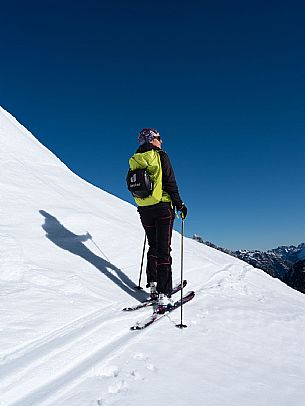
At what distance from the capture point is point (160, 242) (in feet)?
20.3

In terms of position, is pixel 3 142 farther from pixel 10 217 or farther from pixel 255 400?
pixel 255 400

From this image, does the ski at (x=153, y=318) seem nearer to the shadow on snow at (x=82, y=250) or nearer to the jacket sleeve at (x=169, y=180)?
the shadow on snow at (x=82, y=250)

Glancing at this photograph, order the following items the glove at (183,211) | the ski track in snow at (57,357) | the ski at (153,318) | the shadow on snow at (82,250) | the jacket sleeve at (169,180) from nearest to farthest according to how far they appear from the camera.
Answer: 1. the ski track in snow at (57,357)
2. the ski at (153,318)
3. the jacket sleeve at (169,180)
4. the glove at (183,211)
5. the shadow on snow at (82,250)

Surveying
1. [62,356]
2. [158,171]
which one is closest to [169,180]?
[158,171]

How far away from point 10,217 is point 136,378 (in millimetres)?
6366

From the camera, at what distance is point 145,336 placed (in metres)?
4.36

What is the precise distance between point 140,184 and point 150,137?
974 millimetres

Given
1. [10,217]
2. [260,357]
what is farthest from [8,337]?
[10,217]

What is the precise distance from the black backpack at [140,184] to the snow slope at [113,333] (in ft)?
6.37

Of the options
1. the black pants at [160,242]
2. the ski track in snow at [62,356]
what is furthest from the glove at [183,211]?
the ski track in snow at [62,356]


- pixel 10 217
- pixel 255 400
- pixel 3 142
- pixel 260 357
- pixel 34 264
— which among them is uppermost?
pixel 3 142

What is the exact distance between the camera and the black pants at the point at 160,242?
5980 millimetres

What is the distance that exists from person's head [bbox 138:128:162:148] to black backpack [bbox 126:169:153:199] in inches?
25.2

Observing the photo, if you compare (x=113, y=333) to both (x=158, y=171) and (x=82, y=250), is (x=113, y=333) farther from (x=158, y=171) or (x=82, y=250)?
(x=82, y=250)
